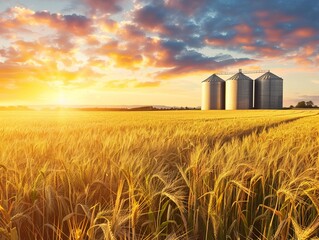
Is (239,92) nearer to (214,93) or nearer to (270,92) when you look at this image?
(214,93)

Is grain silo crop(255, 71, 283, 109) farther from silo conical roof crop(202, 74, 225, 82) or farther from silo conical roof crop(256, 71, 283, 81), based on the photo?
silo conical roof crop(202, 74, 225, 82)

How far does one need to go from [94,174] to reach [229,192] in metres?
0.96

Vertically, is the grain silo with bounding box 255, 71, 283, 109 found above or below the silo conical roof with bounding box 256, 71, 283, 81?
below

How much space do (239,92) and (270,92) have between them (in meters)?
6.62

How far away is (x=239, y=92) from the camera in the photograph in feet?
207

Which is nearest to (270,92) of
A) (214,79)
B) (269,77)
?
(269,77)

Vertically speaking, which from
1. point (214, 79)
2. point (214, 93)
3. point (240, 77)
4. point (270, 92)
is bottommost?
point (214, 93)

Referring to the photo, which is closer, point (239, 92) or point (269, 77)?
point (239, 92)

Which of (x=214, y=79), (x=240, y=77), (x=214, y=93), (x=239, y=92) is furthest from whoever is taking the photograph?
(x=214, y=79)

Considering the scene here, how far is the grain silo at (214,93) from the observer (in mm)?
65625

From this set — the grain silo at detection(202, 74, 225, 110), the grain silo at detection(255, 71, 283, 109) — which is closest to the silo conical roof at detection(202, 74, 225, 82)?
the grain silo at detection(202, 74, 225, 110)

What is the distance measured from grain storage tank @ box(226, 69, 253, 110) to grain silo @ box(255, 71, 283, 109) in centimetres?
244

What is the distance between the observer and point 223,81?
66625mm

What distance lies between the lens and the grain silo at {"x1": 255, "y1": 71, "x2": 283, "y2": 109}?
63.8 meters
